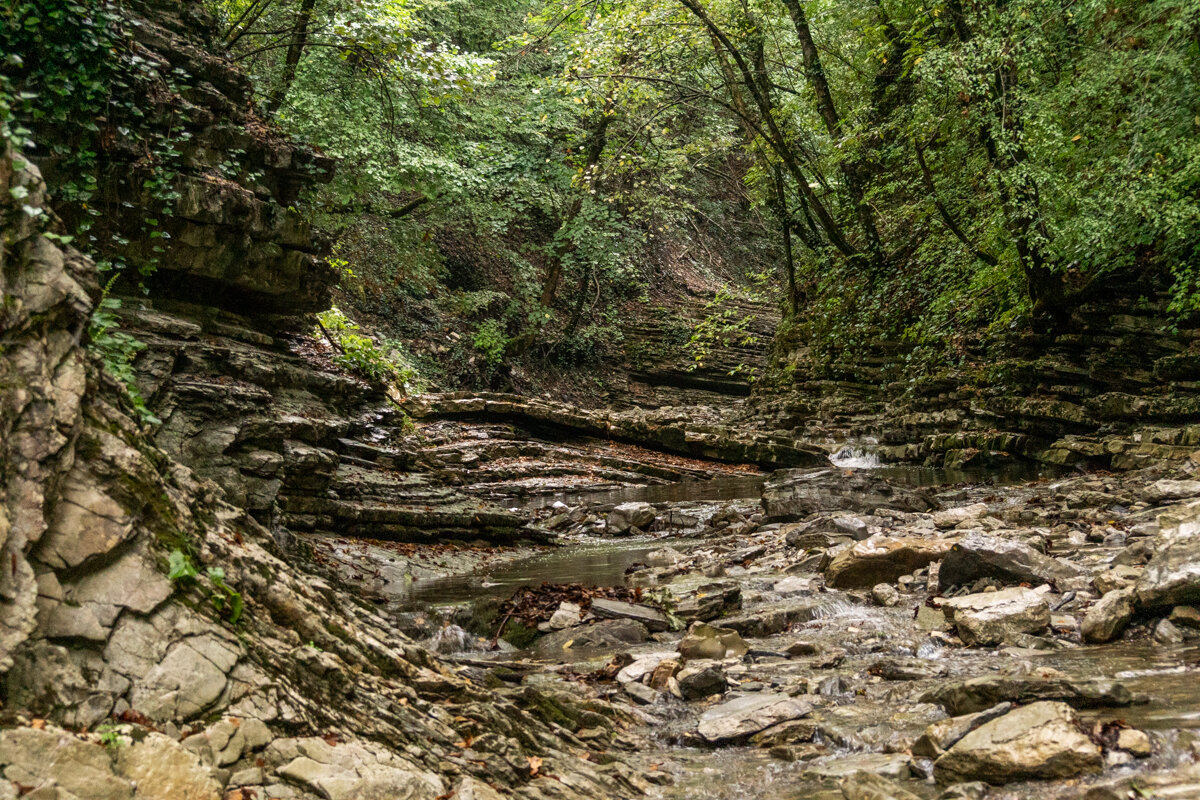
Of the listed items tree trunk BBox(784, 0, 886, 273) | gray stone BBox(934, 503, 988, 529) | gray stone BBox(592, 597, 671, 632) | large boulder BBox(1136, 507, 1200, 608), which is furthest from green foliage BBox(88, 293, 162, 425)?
tree trunk BBox(784, 0, 886, 273)

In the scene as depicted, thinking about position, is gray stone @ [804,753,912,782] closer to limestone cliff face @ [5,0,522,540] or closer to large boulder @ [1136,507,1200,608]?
large boulder @ [1136,507,1200,608]

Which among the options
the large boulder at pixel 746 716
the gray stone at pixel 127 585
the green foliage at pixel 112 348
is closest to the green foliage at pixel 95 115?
the green foliage at pixel 112 348

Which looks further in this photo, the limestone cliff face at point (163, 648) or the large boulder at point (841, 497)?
the large boulder at point (841, 497)

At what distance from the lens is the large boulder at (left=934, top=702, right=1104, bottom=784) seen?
2.83 m

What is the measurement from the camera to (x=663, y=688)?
4645 millimetres

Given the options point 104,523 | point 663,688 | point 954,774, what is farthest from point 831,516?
point 104,523

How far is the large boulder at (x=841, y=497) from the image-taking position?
1044cm

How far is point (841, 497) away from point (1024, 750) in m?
7.99

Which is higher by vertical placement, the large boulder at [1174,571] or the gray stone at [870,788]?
the large boulder at [1174,571]

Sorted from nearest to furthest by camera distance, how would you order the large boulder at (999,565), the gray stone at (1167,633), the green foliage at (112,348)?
the green foliage at (112,348) < the gray stone at (1167,633) < the large boulder at (999,565)

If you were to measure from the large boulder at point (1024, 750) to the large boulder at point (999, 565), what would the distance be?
8.75 ft

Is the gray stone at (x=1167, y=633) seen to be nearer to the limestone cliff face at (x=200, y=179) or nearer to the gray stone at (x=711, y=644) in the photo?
the gray stone at (x=711, y=644)

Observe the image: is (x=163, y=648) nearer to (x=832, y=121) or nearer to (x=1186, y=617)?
(x=1186, y=617)

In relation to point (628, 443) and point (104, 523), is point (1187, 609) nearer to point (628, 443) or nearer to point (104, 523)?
point (104, 523)
